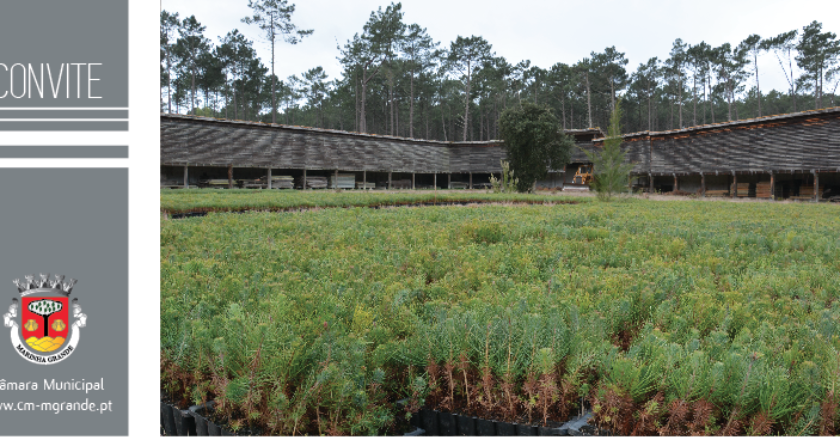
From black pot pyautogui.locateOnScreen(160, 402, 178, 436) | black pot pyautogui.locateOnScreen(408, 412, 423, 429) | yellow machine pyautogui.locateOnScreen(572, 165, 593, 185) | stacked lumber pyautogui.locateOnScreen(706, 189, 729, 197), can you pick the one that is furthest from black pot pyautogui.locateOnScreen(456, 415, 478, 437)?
yellow machine pyautogui.locateOnScreen(572, 165, 593, 185)

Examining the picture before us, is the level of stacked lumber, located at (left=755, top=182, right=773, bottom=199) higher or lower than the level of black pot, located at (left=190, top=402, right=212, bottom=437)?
higher

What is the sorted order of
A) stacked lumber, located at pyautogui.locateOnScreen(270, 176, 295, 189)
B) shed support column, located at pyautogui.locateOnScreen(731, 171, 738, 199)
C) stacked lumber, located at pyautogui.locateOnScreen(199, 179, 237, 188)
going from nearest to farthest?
shed support column, located at pyautogui.locateOnScreen(731, 171, 738, 199) → stacked lumber, located at pyautogui.locateOnScreen(199, 179, 237, 188) → stacked lumber, located at pyautogui.locateOnScreen(270, 176, 295, 189)

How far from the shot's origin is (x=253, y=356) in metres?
1.85

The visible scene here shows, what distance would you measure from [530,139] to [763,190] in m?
14.6

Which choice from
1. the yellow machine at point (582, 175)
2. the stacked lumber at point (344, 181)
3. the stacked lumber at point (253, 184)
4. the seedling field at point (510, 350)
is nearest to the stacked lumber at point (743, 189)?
the yellow machine at point (582, 175)

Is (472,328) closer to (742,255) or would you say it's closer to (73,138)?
(73,138)

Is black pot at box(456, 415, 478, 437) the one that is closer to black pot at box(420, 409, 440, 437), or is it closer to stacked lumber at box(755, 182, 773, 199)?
black pot at box(420, 409, 440, 437)

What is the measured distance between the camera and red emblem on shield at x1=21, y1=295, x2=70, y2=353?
5.73ft

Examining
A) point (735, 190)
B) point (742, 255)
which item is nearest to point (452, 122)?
point (735, 190)

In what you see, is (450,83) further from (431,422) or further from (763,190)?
(431,422)

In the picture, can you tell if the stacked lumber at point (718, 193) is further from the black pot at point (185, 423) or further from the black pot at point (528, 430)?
the black pot at point (185, 423)

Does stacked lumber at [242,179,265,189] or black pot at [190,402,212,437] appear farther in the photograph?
stacked lumber at [242,179,265,189]

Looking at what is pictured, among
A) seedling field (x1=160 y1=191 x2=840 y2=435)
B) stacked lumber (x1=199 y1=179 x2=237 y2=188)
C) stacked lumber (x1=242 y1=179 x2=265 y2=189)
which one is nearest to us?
seedling field (x1=160 y1=191 x2=840 y2=435)

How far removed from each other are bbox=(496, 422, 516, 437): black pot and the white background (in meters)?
1.32
